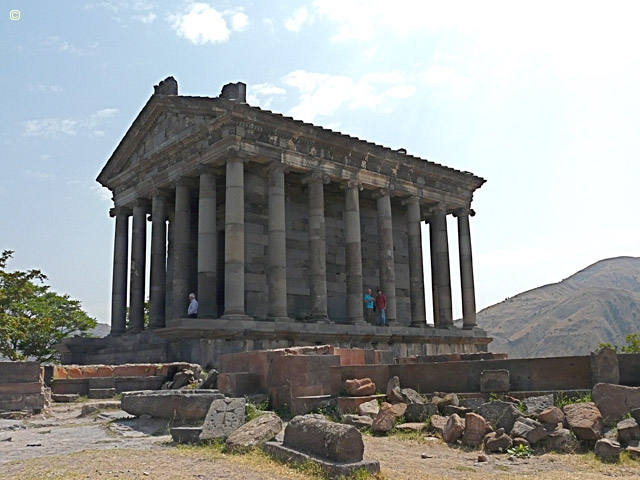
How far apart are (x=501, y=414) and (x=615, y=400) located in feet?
5.74

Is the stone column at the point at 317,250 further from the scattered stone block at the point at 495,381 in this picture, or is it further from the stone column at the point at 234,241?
the scattered stone block at the point at 495,381

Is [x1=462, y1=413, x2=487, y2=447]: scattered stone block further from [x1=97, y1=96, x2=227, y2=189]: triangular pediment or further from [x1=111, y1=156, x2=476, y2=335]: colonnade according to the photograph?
[x1=97, y1=96, x2=227, y2=189]: triangular pediment

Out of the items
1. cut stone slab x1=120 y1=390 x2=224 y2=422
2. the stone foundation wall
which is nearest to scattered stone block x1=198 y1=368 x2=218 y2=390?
cut stone slab x1=120 y1=390 x2=224 y2=422

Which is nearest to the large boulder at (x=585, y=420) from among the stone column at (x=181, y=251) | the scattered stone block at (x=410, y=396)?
the scattered stone block at (x=410, y=396)

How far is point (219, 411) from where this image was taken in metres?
A: 10.6

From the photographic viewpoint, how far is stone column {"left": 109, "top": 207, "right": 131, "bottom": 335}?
95.8ft

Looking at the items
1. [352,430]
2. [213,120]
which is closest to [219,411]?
[352,430]

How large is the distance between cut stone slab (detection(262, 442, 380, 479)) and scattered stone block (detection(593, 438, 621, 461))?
324 centimetres

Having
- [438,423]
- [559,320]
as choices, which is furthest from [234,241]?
[559,320]

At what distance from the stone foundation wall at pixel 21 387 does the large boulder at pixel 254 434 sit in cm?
712

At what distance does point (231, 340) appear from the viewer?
71.9 feet

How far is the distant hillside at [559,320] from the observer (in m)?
81.6

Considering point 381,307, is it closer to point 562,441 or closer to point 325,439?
point 562,441

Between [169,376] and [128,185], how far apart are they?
14.4 m
